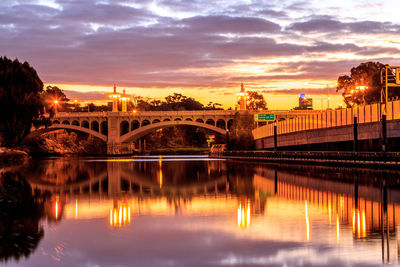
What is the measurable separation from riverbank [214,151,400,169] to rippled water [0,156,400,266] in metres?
21.0

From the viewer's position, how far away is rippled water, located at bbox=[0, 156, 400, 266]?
43.1 feet

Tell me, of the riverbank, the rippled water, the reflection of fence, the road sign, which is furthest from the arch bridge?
the rippled water

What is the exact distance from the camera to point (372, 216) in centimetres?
1905

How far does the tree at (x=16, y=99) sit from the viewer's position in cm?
6969

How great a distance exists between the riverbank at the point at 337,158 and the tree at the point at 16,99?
1136 inches

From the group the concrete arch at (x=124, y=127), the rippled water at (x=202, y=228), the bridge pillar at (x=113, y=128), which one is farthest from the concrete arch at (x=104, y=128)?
the rippled water at (x=202, y=228)

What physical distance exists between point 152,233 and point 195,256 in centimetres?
333

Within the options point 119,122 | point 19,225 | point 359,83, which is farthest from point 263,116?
point 19,225

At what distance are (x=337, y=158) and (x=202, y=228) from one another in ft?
145

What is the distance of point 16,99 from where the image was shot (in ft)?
229

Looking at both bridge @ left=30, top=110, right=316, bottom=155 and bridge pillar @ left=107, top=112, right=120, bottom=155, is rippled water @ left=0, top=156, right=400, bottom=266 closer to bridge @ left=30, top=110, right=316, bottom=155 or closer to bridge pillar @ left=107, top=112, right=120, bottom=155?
bridge @ left=30, top=110, right=316, bottom=155

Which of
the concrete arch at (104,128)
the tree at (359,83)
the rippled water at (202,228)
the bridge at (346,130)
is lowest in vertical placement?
the rippled water at (202,228)

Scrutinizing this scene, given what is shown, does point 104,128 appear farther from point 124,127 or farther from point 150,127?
point 150,127

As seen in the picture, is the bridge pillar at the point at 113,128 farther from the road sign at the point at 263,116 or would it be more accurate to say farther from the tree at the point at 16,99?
the tree at the point at 16,99
